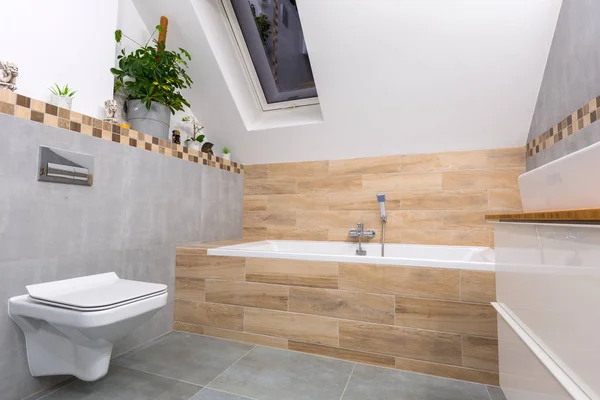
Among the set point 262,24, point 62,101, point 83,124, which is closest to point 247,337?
point 83,124

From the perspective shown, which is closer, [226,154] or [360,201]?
[360,201]

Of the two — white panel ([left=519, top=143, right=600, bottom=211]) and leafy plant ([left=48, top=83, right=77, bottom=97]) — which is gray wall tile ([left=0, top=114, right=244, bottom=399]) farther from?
white panel ([left=519, top=143, right=600, bottom=211])

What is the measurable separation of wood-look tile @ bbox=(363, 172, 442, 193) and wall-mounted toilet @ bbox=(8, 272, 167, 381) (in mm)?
1856

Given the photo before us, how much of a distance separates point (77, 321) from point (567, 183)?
1586 millimetres

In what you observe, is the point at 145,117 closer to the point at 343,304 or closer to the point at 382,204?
the point at 343,304

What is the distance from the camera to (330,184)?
2779 millimetres

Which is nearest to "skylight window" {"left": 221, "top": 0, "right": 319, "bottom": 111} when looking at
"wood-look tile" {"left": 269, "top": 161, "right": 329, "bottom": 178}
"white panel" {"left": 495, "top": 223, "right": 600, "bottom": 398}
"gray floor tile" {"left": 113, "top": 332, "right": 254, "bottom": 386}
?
"wood-look tile" {"left": 269, "top": 161, "right": 329, "bottom": 178}

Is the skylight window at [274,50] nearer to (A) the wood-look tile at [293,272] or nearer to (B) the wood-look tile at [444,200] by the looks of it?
(B) the wood-look tile at [444,200]

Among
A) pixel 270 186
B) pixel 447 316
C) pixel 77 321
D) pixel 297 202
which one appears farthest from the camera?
pixel 270 186

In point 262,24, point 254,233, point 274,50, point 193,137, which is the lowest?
point 254,233

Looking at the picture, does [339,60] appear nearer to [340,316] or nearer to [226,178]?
[226,178]

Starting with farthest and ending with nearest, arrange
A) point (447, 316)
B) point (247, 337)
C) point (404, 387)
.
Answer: point (247, 337)
point (447, 316)
point (404, 387)

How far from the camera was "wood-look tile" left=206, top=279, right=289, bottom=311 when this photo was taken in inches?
74.1

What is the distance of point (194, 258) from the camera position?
2.12 m
